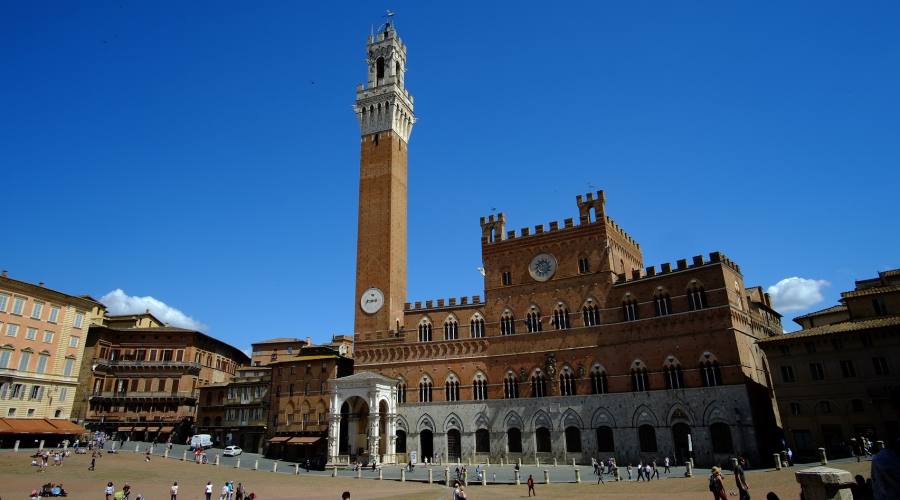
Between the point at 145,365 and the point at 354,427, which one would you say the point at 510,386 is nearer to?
the point at 354,427

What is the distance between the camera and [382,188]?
2394 inches

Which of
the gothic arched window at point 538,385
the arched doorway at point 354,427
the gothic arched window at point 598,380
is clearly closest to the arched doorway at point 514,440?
the gothic arched window at point 538,385

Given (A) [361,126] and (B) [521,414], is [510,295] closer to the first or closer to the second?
(B) [521,414]

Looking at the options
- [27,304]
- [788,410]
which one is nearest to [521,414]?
[788,410]

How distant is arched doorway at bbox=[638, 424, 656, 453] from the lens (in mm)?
41928

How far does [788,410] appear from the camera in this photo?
128ft

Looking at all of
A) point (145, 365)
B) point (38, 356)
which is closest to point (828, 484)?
point (38, 356)

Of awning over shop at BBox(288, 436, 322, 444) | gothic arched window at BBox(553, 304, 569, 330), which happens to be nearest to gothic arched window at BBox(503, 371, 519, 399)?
gothic arched window at BBox(553, 304, 569, 330)

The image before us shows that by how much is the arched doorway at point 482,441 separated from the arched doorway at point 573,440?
6.97 m

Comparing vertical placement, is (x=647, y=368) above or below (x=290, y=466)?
above

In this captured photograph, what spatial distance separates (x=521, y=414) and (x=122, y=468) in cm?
3038

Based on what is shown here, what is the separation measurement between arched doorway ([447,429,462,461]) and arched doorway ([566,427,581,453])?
31.9 ft

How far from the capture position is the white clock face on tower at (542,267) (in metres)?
50.5

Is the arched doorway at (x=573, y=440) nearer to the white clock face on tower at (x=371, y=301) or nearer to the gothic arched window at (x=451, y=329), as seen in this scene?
the gothic arched window at (x=451, y=329)
